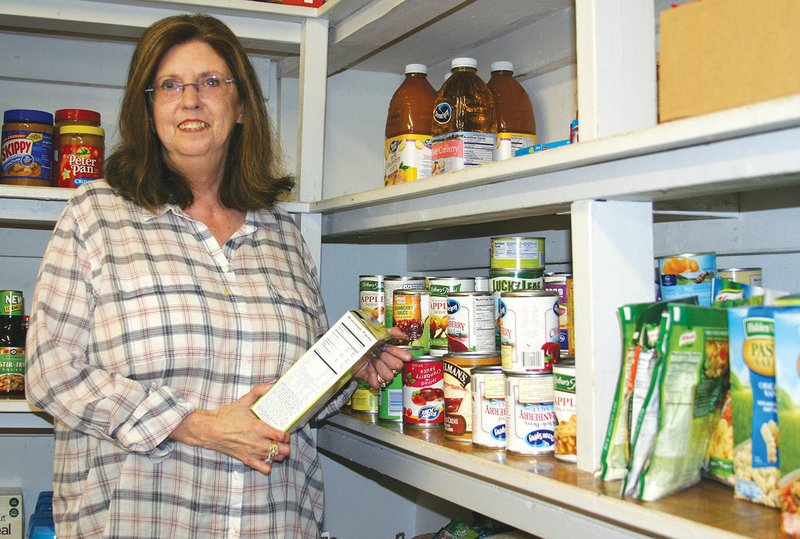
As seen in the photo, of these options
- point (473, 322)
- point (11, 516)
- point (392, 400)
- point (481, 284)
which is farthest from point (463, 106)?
point (11, 516)

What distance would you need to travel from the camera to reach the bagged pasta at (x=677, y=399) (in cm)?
98

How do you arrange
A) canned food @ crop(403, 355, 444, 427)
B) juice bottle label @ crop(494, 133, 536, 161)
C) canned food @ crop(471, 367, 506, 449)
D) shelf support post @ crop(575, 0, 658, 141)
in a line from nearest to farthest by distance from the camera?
shelf support post @ crop(575, 0, 658, 141) < canned food @ crop(471, 367, 506, 449) < canned food @ crop(403, 355, 444, 427) < juice bottle label @ crop(494, 133, 536, 161)

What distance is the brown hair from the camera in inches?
66.1

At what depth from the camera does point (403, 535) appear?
7.77 ft

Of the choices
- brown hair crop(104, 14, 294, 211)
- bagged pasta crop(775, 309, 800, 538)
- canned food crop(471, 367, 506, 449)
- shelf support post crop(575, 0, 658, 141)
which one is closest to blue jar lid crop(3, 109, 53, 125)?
brown hair crop(104, 14, 294, 211)

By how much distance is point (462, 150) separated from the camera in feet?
5.50

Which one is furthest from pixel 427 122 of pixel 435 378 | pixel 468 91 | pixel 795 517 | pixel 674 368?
pixel 795 517

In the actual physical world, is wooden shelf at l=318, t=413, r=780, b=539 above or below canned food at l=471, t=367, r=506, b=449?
below

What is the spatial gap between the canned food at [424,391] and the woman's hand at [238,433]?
0.87 ft

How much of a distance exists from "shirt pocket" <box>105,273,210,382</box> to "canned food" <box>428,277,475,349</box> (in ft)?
1.47

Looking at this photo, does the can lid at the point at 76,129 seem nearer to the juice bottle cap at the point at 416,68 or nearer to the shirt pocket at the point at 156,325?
the shirt pocket at the point at 156,325

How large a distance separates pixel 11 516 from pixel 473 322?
1415 mm

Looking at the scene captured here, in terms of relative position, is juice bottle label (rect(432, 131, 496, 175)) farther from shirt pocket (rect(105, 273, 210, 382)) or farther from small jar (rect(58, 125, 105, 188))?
small jar (rect(58, 125, 105, 188))

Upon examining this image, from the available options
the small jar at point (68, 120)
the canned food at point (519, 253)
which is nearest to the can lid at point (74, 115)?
the small jar at point (68, 120)
